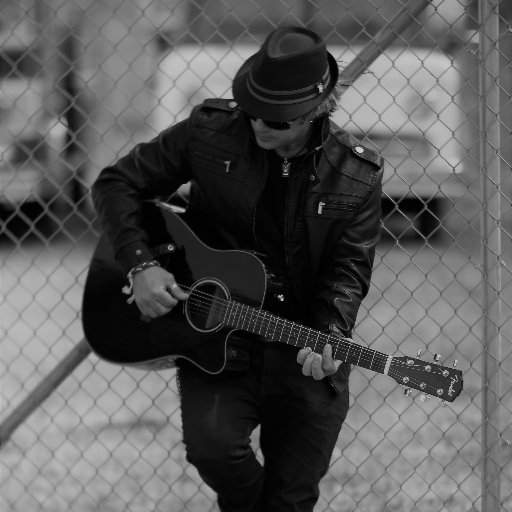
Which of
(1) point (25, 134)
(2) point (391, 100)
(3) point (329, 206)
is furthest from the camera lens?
(1) point (25, 134)

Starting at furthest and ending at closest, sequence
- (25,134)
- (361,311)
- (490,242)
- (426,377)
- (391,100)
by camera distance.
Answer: (25,134), (391,100), (361,311), (490,242), (426,377)

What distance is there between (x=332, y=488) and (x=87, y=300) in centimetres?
166

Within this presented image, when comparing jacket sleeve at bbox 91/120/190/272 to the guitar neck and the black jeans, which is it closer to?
the guitar neck

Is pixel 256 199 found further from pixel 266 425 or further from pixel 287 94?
pixel 266 425

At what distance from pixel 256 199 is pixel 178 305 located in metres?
0.42

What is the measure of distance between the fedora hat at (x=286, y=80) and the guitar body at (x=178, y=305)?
0.47 meters

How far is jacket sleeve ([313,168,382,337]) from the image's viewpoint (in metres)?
3.22

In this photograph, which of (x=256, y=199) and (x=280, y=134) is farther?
(x=256, y=199)

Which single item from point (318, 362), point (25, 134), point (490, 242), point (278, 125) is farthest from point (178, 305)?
point (25, 134)

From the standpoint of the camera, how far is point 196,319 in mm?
3324

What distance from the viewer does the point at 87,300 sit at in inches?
137

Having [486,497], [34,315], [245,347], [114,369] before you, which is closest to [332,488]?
[486,497]

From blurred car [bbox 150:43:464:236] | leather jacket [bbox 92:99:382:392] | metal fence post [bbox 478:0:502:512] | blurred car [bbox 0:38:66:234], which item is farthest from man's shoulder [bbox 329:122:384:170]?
blurred car [bbox 0:38:66:234]

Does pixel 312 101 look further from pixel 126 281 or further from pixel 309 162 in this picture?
pixel 126 281
